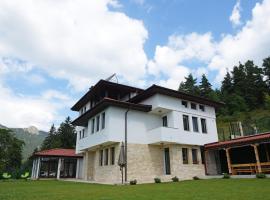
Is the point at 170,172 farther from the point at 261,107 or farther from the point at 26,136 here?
the point at 26,136

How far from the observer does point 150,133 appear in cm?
2083

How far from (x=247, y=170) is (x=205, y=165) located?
13.8 ft

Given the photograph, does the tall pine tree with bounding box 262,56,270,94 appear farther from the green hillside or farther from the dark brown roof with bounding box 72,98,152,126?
the green hillside

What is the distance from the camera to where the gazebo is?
98.5 ft

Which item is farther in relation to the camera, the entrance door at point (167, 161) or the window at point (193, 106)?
the window at point (193, 106)

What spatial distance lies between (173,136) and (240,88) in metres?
43.0

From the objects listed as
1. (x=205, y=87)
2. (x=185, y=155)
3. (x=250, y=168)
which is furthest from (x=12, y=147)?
(x=205, y=87)

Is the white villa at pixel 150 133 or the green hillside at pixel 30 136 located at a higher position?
the green hillside at pixel 30 136

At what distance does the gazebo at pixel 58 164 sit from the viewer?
30034 mm

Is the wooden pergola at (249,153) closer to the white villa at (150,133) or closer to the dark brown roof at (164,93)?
the white villa at (150,133)

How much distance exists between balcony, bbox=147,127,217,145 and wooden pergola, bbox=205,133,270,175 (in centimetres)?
116

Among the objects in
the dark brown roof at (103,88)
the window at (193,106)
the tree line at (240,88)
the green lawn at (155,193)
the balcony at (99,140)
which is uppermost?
the tree line at (240,88)

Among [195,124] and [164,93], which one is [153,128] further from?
[195,124]

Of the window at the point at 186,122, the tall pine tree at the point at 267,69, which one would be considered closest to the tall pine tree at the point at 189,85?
the tall pine tree at the point at 267,69
